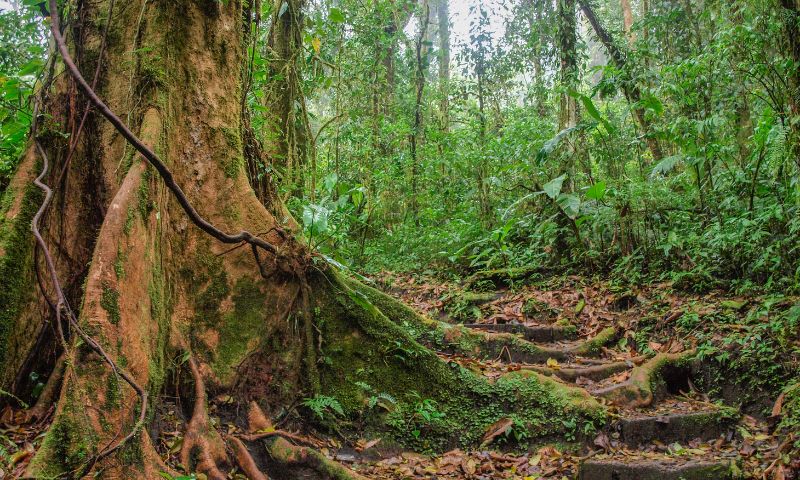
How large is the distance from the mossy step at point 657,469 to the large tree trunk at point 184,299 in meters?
0.68

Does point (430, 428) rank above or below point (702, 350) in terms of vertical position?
below

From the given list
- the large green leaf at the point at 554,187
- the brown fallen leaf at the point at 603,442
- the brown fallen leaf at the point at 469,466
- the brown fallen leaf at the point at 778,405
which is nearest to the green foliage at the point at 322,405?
the brown fallen leaf at the point at 469,466

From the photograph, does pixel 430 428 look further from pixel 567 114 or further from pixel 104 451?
pixel 567 114

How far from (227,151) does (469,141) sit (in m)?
7.48

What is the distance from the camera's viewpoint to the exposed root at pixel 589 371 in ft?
17.1

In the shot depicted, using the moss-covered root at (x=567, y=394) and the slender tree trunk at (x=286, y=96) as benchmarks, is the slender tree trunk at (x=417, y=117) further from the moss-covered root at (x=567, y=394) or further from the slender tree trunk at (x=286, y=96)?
the moss-covered root at (x=567, y=394)

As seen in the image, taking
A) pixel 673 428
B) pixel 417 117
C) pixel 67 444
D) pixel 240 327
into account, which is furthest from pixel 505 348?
pixel 417 117

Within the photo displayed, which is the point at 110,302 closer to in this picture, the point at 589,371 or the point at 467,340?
the point at 467,340

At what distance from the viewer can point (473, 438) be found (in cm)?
428

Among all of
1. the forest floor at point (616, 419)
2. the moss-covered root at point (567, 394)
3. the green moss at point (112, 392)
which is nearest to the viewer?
the green moss at point (112, 392)

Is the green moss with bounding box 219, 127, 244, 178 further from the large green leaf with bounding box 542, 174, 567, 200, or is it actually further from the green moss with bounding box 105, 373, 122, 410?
the large green leaf with bounding box 542, 174, 567, 200

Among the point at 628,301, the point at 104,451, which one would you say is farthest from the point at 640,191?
the point at 104,451

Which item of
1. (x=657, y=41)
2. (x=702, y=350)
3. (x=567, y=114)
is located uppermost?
(x=657, y=41)

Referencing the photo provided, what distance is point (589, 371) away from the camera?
5.32 m
